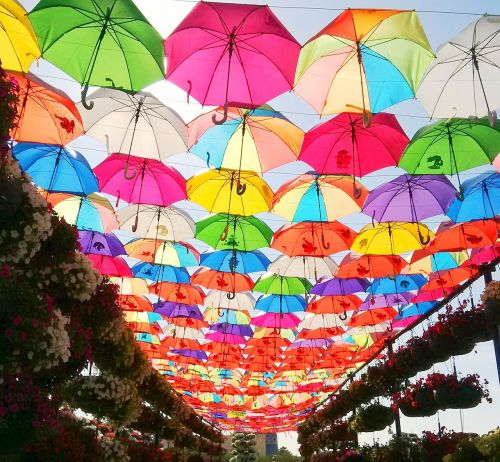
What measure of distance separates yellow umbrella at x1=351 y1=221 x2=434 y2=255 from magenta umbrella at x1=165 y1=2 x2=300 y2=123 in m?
4.90

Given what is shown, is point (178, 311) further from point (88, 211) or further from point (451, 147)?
point (451, 147)

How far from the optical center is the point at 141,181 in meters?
9.62

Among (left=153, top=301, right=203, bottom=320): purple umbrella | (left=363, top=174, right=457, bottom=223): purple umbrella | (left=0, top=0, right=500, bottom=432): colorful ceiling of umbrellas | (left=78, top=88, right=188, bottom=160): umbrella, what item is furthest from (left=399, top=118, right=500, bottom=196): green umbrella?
(left=153, top=301, right=203, bottom=320): purple umbrella

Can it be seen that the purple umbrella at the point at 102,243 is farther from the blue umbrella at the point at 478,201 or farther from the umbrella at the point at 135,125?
the blue umbrella at the point at 478,201

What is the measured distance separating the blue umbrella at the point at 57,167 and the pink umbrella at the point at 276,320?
8.32 m

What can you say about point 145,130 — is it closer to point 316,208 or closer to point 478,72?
point 316,208

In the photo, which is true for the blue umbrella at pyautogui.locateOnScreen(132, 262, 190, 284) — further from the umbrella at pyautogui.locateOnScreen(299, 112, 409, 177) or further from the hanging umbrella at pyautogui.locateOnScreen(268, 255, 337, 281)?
the umbrella at pyautogui.locateOnScreen(299, 112, 409, 177)

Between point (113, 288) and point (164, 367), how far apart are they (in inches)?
696

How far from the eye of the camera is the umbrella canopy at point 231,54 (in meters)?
6.39

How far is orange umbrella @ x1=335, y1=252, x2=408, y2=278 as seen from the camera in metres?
12.1

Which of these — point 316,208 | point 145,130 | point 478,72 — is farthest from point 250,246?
point 478,72

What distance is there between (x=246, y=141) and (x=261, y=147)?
0.28m

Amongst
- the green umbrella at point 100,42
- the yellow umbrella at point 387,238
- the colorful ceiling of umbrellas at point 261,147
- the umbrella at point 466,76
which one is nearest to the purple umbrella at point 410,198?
the colorful ceiling of umbrellas at point 261,147

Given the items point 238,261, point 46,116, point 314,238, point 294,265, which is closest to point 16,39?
point 46,116
